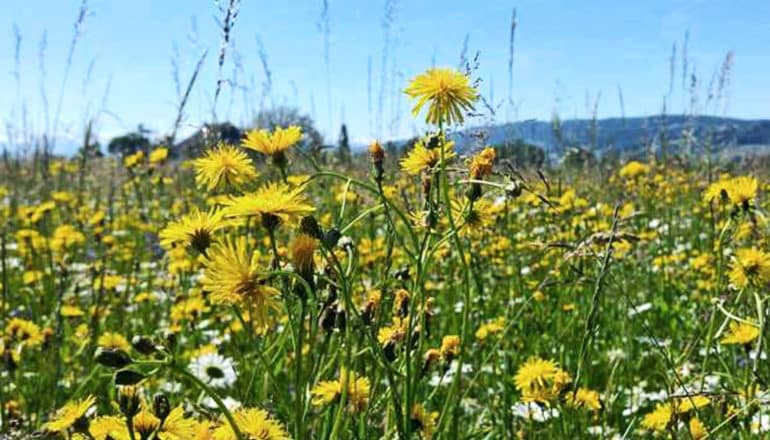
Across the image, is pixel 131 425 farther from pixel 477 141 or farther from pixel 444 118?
pixel 477 141

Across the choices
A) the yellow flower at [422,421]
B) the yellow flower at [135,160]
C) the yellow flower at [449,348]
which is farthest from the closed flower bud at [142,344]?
the yellow flower at [135,160]

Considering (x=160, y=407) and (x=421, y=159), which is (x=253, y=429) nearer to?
(x=160, y=407)

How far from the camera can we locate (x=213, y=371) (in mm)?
2152

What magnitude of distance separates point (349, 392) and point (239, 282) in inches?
16.6

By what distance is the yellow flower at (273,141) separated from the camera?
106 cm

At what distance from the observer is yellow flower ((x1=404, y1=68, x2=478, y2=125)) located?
101cm

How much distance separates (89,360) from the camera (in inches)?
91.5

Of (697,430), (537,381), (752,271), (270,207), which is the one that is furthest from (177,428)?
(752,271)

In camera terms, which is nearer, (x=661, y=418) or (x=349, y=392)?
(x=349, y=392)

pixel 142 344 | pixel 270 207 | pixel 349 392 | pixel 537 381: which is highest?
pixel 270 207

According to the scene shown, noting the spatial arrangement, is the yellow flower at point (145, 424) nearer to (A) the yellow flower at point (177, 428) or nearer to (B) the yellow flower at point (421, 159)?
(A) the yellow flower at point (177, 428)

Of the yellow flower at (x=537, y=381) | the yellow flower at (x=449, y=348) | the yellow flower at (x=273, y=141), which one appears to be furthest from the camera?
the yellow flower at (x=537, y=381)

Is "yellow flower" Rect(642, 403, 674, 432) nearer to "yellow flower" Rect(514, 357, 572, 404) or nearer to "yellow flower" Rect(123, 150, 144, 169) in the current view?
"yellow flower" Rect(514, 357, 572, 404)

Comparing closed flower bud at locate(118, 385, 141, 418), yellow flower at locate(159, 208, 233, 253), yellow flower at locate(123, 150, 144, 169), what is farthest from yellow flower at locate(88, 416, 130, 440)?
yellow flower at locate(123, 150, 144, 169)
